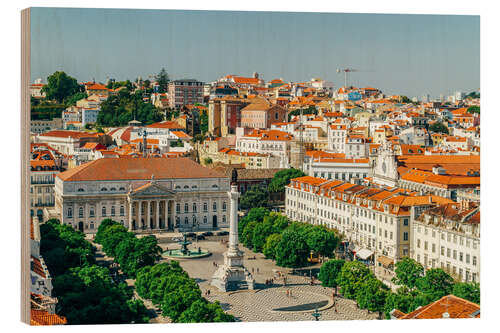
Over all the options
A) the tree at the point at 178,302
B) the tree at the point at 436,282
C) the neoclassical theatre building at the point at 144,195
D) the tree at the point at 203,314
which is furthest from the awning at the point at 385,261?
the neoclassical theatre building at the point at 144,195

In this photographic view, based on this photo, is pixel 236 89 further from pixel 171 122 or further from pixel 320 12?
pixel 320 12

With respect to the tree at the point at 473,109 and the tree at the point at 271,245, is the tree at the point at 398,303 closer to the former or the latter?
the tree at the point at 271,245

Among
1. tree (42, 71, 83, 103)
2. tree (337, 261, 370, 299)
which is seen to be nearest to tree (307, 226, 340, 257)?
tree (337, 261, 370, 299)

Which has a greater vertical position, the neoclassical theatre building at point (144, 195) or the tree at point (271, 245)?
the neoclassical theatre building at point (144, 195)

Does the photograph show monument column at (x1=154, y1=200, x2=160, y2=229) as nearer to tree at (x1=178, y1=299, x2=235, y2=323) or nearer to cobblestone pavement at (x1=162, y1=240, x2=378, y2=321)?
cobblestone pavement at (x1=162, y1=240, x2=378, y2=321)

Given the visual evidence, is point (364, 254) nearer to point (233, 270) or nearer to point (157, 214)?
point (233, 270)
